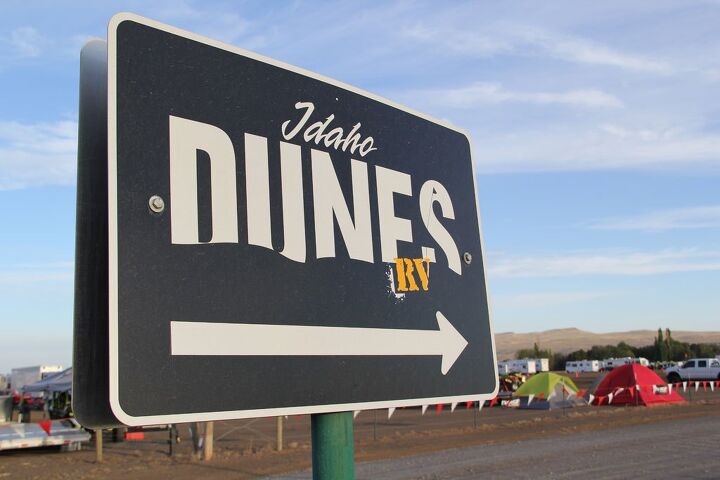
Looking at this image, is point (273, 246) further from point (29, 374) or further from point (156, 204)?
point (29, 374)

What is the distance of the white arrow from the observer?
5.39ft

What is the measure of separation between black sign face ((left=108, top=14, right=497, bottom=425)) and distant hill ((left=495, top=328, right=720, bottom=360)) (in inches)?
4490

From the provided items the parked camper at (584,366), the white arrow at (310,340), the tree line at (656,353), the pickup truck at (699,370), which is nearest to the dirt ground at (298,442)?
the white arrow at (310,340)

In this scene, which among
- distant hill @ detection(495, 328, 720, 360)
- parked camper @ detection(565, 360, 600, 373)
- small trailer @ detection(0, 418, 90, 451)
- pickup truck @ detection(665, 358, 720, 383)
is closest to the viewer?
small trailer @ detection(0, 418, 90, 451)

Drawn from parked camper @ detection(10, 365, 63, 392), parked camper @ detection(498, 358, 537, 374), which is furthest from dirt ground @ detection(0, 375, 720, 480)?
parked camper @ detection(498, 358, 537, 374)

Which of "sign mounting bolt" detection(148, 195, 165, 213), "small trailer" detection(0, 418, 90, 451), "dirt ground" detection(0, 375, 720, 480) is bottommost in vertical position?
"dirt ground" detection(0, 375, 720, 480)

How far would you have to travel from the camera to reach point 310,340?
1891 millimetres

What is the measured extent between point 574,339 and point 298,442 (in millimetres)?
122321

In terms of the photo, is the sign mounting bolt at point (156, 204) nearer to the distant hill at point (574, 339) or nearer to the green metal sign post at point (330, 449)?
the green metal sign post at point (330, 449)

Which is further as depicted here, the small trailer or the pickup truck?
the pickup truck

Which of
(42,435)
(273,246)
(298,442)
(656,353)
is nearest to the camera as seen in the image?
(273,246)

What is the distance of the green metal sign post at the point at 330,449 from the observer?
6.57 feet

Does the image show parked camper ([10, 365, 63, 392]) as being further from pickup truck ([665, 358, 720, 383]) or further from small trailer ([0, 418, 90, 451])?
pickup truck ([665, 358, 720, 383])

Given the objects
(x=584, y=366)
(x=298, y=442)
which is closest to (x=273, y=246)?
(x=298, y=442)
